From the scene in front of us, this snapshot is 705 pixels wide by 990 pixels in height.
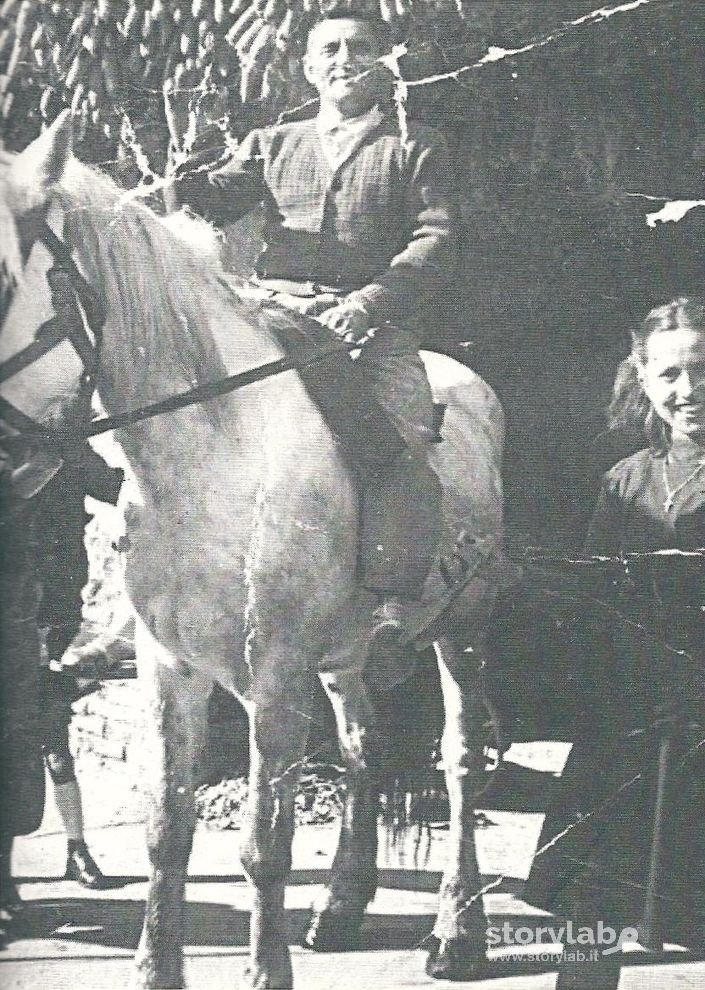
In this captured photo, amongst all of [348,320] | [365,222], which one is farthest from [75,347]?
[365,222]

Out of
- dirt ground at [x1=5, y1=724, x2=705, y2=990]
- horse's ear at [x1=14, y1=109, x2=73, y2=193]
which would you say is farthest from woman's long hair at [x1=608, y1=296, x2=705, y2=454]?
horse's ear at [x1=14, y1=109, x2=73, y2=193]

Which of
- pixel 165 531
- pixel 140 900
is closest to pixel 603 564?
pixel 165 531

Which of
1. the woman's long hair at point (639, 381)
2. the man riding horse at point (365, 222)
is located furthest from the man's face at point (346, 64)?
the woman's long hair at point (639, 381)

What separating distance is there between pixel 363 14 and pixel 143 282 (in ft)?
3.09

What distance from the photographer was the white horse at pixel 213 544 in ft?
10.2

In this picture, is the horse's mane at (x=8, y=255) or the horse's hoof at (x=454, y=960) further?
the horse's hoof at (x=454, y=960)

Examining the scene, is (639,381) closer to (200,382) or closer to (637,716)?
(637,716)

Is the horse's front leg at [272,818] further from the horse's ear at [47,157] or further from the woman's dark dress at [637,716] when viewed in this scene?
the horse's ear at [47,157]

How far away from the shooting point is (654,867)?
3.48 metres

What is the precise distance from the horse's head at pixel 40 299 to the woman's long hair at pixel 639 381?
4.52ft

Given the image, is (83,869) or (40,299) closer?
(40,299)

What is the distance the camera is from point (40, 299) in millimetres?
3119

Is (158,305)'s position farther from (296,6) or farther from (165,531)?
(296,6)

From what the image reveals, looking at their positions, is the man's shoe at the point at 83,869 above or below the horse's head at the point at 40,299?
below
